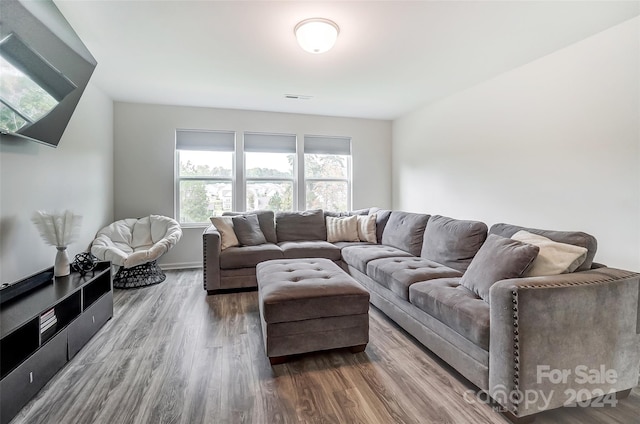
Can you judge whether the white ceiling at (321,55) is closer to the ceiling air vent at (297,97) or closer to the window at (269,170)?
the ceiling air vent at (297,97)

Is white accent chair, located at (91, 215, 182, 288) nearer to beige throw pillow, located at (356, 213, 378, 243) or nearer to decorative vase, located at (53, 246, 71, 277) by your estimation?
decorative vase, located at (53, 246, 71, 277)

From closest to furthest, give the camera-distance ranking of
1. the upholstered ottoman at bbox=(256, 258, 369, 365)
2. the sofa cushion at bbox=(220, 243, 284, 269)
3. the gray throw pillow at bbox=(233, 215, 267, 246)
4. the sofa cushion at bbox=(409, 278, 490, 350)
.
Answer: the sofa cushion at bbox=(409, 278, 490, 350), the upholstered ottoman at bbox=(256, 258, 369, 365), the sofa cushion at bbox=(220, 243, 284, 269), the gray throw pillow at bbox=(233, 215, 267, 246)

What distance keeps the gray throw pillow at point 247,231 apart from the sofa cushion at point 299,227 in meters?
0.33

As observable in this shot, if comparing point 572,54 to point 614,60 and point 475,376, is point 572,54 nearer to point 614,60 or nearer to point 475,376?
point 614,60

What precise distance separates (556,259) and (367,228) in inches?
97.2

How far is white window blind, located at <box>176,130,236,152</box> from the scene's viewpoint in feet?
14.7

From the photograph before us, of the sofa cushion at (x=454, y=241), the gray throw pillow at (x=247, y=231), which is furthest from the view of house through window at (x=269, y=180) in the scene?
the sofa cushion at (x=454, y=241)

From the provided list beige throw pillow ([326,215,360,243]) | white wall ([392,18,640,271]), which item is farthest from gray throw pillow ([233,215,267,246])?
white wall ([392,18,640,271])

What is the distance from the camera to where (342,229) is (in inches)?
163

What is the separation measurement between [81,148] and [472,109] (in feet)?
15.0

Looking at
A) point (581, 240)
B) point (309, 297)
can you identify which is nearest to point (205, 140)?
point (309, 297)

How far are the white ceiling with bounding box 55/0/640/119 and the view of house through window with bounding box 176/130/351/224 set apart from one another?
917 mm

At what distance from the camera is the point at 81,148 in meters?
3.17

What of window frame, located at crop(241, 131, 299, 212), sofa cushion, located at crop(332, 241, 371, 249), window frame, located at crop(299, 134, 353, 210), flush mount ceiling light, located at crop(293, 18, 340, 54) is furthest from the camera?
window frame, located at crop(299, 134, 353, 210)
